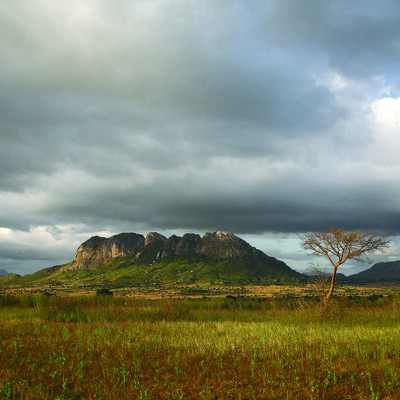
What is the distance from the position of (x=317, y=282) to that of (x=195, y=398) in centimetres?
2135

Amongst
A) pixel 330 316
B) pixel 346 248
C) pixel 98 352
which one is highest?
pixel 346 248

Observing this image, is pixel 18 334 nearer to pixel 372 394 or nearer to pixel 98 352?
pixel 98 352

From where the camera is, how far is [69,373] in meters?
10.1

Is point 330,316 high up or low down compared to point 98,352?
down

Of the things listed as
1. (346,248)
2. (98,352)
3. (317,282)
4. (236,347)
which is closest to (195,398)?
(236,347)

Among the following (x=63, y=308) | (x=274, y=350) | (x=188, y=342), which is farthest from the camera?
(x=63, y=308)

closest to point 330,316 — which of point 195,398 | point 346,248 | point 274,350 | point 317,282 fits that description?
point 317,282

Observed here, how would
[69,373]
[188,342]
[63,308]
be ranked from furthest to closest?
[63,308]
[188,342]
[69,373]

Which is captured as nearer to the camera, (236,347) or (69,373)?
(69,373)

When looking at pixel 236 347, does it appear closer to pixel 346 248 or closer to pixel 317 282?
pixel 317 282

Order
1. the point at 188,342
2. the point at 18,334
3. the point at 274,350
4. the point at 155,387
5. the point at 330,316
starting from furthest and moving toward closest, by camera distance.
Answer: the point at 330,316 < the point at 18,334 < the point at 188,342 < the point at 274,350 < the point at 155,387

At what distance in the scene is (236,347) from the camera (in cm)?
1252

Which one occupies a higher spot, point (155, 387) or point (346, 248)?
point (346, 248)

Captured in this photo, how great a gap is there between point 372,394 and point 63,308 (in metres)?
25.4
